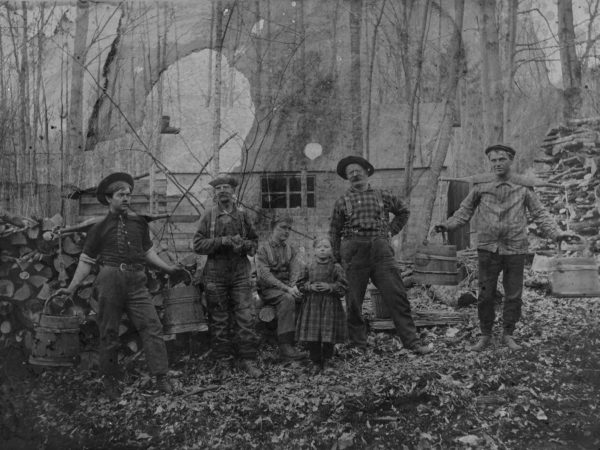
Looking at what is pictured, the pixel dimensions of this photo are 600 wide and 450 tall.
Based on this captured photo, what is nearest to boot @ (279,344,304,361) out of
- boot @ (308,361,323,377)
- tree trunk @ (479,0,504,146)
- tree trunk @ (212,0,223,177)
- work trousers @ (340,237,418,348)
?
boot @ (308,361,323,377)

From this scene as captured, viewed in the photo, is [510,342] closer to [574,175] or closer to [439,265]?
[439,265]

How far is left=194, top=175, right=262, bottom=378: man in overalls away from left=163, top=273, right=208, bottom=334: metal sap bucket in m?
0.19

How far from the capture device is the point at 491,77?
8922 millimetres

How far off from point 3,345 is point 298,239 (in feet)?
15.0

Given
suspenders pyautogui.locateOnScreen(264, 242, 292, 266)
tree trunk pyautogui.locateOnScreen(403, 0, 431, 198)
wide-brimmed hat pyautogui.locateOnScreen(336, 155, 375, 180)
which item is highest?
tree trunk pyautogui.locateOnScreen(403, 0, 431, 198)

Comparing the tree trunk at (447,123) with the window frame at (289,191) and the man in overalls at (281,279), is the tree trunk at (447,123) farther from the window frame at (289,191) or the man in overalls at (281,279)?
the man in overalls at (281,279)

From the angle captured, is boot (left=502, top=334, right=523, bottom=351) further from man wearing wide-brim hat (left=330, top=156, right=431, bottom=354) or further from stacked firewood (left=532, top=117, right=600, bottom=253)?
stacked firewood (left=532, top=117, right=600, bottom=253)

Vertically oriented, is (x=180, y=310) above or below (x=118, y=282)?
below

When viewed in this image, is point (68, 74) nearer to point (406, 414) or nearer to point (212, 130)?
point (212, 130)

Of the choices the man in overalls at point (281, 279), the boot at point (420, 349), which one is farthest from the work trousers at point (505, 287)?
the man in overalls at point (281, 279)

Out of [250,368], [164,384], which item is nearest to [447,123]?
[250,368]

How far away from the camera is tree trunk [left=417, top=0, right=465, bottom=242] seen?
8680 mm

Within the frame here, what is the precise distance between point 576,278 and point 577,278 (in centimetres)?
1

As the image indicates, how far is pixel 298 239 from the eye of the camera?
9.33 m
